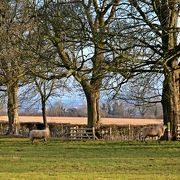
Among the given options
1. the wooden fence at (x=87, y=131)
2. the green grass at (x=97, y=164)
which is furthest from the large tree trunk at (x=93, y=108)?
the green grass at (x=97, y=164)

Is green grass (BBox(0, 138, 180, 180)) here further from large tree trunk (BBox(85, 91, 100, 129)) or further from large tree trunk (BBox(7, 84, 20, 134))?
large tree trunk (BBox(7, 84, 20, 134))

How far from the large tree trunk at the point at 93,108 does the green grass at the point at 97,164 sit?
435 inches

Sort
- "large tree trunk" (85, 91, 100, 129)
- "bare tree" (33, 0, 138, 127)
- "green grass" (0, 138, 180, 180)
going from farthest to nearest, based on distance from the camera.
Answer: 1. "large tree trunk" (85, 91, 100, 129)
2. "bare tree" (33, 0, 138, 127)
3. "green grass" (0, 138, 180, 180)

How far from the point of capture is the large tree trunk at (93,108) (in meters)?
36.8

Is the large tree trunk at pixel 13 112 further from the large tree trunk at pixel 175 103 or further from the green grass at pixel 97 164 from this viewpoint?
the green grass at pixel 97 164

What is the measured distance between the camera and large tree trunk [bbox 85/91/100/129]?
3675cm

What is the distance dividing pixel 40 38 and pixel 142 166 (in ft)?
54.9

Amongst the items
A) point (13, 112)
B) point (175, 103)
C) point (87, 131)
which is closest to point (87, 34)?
point (175, 103)

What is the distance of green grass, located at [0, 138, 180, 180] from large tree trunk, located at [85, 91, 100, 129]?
11047 millimetres

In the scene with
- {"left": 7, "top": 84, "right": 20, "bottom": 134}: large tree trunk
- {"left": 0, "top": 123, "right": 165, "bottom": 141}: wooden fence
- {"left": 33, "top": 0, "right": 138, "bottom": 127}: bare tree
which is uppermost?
{"left": 33, "top": 0, "right": 138, "bottom": 127}: bare tree

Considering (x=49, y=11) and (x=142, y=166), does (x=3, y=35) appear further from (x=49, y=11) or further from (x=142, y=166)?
(x=142, y=166)

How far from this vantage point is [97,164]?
61.4 feet

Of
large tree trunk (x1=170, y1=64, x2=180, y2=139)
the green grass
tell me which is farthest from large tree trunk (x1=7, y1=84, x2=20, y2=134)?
the green grass

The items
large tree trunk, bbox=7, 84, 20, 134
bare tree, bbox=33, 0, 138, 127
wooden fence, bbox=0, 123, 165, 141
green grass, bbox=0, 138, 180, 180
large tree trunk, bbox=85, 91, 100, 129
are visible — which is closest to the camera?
green grass, bbox=0, 138, 180, 180
